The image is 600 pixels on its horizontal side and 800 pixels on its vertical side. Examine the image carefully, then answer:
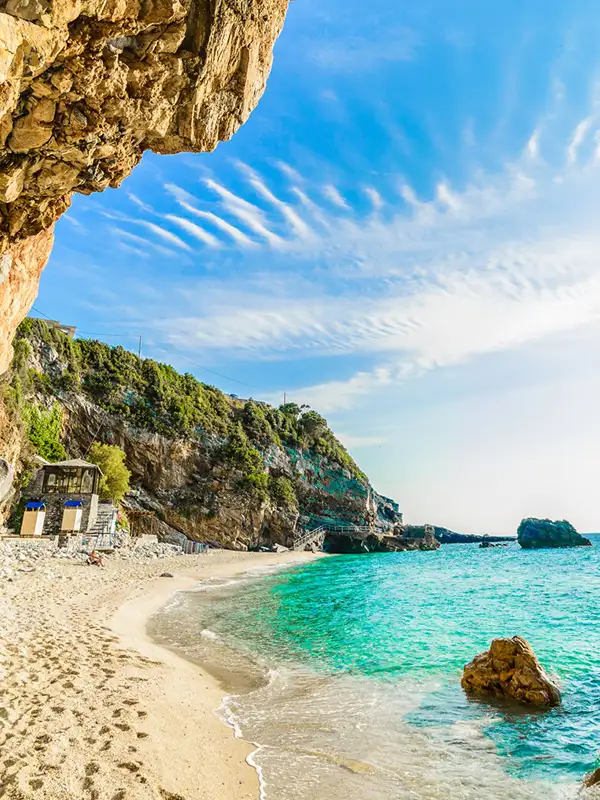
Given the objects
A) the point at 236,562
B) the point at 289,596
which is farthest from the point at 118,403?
the point at 289,596

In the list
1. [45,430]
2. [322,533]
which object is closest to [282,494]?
[322,533]

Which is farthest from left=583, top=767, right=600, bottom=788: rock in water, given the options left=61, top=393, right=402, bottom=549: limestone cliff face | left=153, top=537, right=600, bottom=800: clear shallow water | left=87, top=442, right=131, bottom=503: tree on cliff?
left=61, top=393, right=402, bottom=549: limestone cliff face

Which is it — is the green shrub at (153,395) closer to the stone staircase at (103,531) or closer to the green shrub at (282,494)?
the green shrub at (282,494)

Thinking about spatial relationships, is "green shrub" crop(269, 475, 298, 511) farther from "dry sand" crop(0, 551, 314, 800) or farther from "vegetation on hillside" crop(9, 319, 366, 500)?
"dry sand" crop(0, 551, 314, 800)

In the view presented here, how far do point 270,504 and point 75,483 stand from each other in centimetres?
2967

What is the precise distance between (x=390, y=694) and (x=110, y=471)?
39.0 metres

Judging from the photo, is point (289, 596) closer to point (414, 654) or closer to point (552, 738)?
point (414, 654)

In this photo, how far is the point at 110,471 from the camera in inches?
1657

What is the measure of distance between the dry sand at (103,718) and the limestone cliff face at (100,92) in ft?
18.9

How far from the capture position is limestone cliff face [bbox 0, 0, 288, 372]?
15.8 feet

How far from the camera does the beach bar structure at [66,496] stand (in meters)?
32.6

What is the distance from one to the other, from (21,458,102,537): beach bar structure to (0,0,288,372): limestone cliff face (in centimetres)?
2891

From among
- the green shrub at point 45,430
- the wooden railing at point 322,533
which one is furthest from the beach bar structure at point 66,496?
the wooden railing at point 322,533

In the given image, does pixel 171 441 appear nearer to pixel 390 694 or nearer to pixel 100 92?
pixel 390 694
